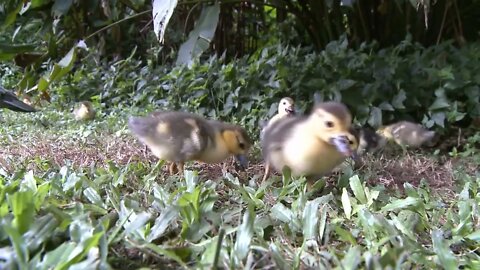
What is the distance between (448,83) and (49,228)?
290 centimetres

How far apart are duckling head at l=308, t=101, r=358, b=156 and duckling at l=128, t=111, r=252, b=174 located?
535mm

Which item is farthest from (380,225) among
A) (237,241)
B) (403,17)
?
(403,17)

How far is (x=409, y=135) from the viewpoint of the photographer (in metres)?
3.28

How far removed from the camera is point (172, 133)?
8.22ft

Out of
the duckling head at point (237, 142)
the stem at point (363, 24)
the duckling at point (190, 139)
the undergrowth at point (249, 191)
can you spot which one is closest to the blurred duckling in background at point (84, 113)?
the undergrowth at point (249, 191)

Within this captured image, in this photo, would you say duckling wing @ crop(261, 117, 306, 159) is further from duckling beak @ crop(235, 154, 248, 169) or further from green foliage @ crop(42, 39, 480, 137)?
green foliage @ crop(42, 39, 480, 137)

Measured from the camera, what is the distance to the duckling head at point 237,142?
2.51m

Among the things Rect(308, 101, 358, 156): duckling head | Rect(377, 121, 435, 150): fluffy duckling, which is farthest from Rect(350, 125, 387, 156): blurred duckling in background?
Rect(308, 101, 358, 156): duckling head

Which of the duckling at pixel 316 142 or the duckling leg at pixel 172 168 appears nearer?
the duckling at pixel 316 142

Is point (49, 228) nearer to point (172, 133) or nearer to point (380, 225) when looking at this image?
point (380, 225)

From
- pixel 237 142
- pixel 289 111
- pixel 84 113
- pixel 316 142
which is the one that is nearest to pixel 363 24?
pixel 289 111

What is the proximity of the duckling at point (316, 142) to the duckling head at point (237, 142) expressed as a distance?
223mm

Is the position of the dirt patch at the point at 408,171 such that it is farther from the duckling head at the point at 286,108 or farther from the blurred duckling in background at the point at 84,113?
the blurred duckling in background at the point at 84,113

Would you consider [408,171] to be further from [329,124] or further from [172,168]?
[172,168]
